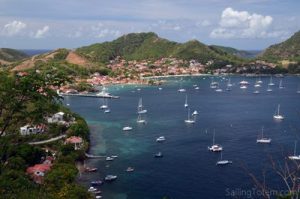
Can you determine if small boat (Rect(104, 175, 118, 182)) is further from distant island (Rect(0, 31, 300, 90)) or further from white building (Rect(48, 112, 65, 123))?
distant island (Rect(0, 31, 300, 90))

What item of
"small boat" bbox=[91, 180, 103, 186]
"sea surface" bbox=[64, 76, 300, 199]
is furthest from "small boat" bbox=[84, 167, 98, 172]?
"small boat" bbox=[91, 180, 103, 186]

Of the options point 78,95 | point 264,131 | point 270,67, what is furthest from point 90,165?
point 270,67

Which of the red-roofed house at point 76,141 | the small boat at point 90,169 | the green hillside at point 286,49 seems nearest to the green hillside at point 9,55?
the green hillside at point 286,49

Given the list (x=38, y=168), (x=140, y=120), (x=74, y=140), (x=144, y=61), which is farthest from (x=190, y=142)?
(x=144, y=61)

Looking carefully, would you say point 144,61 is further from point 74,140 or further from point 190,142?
point 74,140

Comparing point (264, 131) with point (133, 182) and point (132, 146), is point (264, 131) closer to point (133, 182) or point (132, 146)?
point (132, 146)

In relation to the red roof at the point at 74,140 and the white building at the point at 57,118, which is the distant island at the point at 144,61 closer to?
the white building at the point at 57,118
